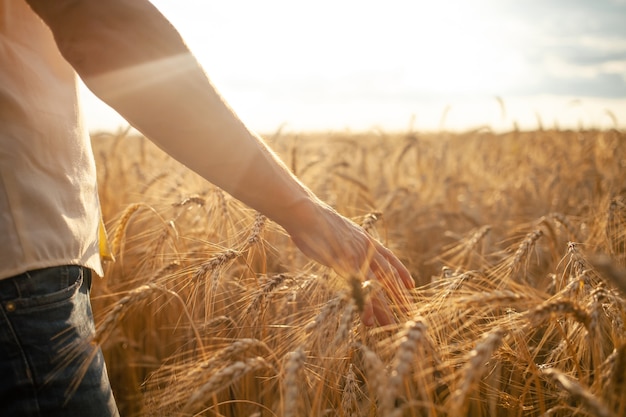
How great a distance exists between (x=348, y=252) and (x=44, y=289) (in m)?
0.63

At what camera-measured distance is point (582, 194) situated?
3.67 m

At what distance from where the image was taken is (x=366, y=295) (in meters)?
0.93

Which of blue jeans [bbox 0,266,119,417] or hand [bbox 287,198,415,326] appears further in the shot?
hand [bbox 287,198,415,326]

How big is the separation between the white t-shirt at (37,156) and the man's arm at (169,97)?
159mm

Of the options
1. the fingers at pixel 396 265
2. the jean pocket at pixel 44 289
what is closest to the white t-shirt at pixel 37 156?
the jean pocket at pixel 44 289

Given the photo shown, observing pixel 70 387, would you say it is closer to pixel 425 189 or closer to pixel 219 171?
pixel 219 171

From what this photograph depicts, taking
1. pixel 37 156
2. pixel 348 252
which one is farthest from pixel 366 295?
pixel 37 156

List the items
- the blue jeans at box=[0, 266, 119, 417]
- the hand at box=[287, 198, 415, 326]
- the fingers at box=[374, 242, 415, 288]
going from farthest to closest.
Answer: the fingers at box=[374, 242, 415, 288] → the hand at box=[287, 198, 415, 326] → the blue jeans at box=[0, 266, 119, 417]

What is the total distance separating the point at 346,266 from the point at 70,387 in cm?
61

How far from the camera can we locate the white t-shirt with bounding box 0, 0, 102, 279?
34.9 inches

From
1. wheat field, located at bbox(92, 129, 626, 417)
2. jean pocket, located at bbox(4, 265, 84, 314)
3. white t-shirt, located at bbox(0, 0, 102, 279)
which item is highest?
white t-shirt, located at bbox(0, 0, 102, 279)

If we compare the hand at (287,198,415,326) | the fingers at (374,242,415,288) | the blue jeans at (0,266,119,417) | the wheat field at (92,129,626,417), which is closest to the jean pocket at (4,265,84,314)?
the blue jeans at (0,266,119,417)

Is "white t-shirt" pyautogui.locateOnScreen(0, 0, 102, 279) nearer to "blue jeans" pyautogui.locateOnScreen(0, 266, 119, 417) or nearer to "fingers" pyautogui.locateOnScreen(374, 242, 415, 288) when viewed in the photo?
"blue jeans" pyautogui.locateOnScreen(0, 266, 119, 417)

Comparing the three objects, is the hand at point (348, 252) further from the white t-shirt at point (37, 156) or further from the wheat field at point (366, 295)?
the white t-shirt at point (37, 156)
